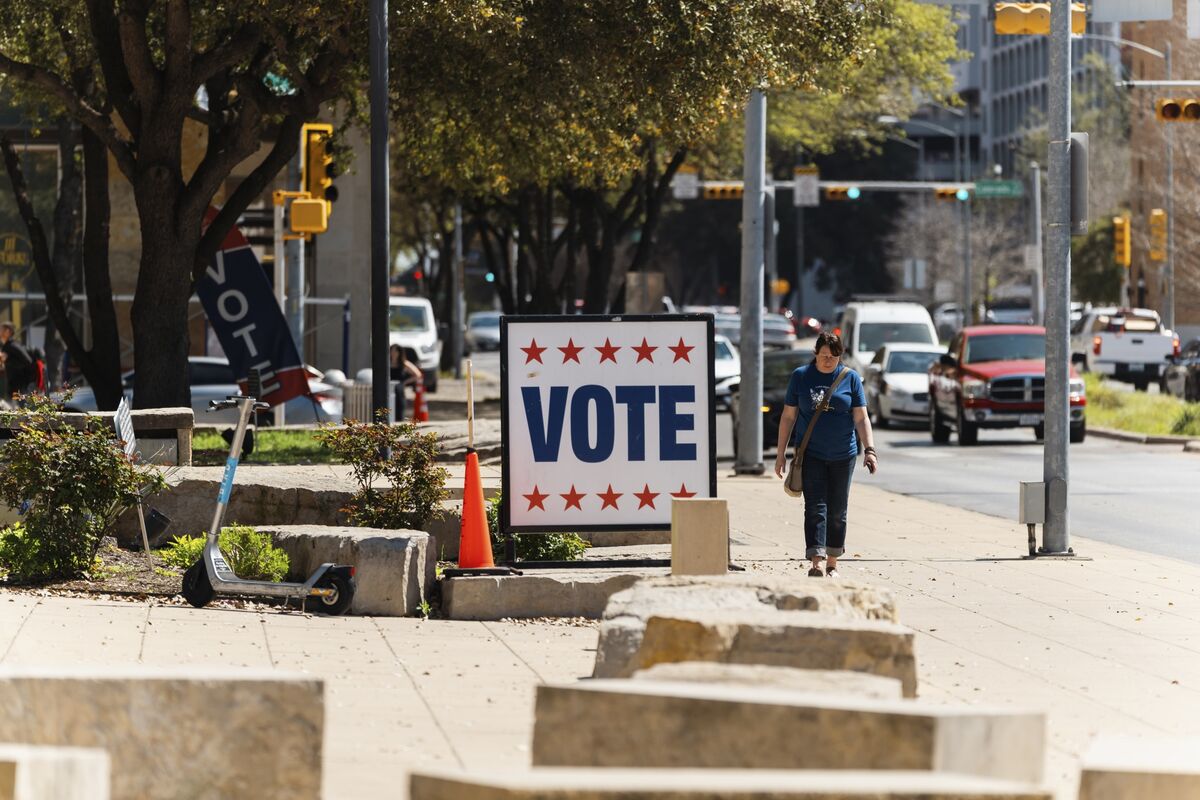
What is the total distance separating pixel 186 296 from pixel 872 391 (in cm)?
1828

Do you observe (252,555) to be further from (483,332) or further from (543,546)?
(483,332)

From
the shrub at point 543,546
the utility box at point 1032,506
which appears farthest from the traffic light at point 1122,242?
the shrub at point 543,546

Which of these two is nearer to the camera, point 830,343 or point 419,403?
point 830,343

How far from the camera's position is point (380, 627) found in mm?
10289

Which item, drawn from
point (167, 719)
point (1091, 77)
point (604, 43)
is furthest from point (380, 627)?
point (1091, 77)

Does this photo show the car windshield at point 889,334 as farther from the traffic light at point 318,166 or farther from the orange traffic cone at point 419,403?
the traffic light at point 318,166

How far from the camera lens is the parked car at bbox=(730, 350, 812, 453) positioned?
26609mm

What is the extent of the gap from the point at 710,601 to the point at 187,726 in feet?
8.75

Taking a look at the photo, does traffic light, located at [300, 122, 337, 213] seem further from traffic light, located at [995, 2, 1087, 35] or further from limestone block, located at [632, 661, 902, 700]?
limestone block, located at [632, 661, 902, 700]

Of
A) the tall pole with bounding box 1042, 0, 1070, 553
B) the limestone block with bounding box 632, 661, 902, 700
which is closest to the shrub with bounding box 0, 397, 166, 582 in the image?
the limestone block with bounding box 632, 661, 902, 700

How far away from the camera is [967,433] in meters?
30.2

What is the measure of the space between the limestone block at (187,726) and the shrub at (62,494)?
568 centimetres

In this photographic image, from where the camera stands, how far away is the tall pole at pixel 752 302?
2320 cm

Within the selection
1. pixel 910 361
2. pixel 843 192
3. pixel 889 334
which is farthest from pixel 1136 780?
pixel 843 192
